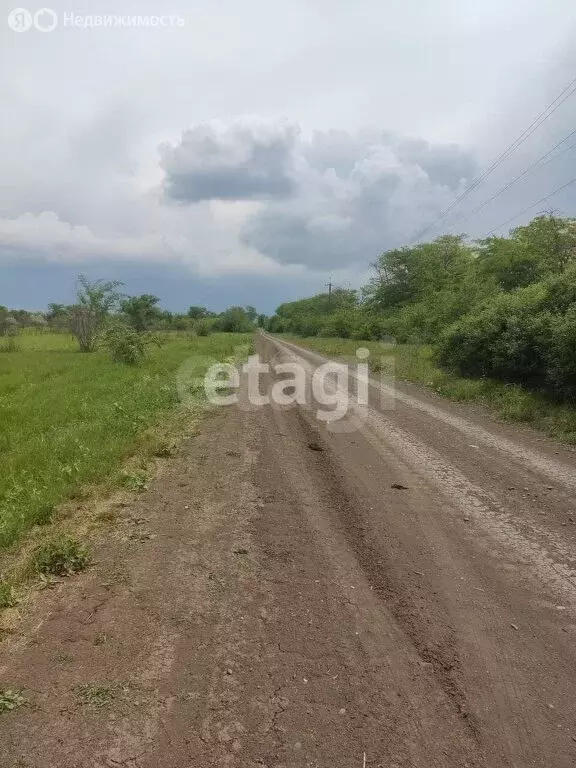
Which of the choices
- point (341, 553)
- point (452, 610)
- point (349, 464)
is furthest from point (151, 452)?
point (452, 610)

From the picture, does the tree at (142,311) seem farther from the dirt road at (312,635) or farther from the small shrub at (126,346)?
the dirt road at (312,635)

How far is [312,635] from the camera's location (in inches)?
129

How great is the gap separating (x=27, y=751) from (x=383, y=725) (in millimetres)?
1708

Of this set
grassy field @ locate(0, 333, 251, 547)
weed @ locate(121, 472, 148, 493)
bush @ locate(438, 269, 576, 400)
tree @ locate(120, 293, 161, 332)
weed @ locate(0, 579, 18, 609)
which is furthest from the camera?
tree @ locate(120, 293, 161, 332)

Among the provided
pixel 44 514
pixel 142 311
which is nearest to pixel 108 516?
pixel 44 514

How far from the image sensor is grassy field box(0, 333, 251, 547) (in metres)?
5.66

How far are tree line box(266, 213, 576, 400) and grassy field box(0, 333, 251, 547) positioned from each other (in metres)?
7.80

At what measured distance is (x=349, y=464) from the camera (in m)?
7.05

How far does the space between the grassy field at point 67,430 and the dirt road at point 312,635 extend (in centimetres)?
93

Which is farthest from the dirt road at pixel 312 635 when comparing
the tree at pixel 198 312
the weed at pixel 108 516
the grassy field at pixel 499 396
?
the tree at pixel 198 312

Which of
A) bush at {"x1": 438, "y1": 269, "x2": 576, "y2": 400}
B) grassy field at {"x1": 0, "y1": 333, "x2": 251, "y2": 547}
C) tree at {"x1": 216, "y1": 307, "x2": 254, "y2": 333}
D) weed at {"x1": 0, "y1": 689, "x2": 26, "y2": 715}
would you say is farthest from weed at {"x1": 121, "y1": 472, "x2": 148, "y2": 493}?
tree at {"x1": 216, "y1": 307, "x2": 254, "y2": 333}

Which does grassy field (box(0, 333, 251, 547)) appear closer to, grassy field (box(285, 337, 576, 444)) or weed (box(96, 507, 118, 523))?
weed (box(96, 507, 118, 523))

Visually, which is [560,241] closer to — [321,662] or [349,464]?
[349,464]

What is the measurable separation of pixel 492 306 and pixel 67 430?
39.0 feet
